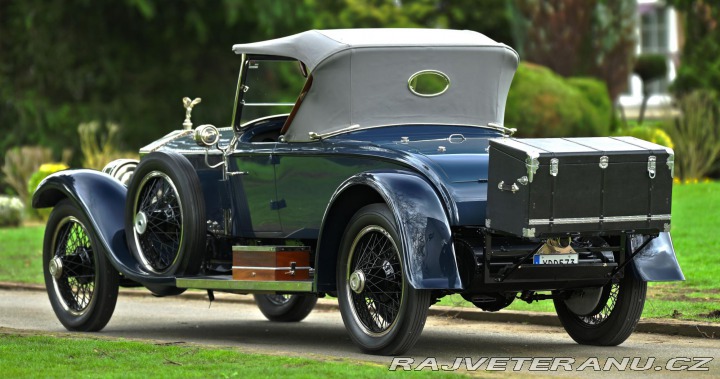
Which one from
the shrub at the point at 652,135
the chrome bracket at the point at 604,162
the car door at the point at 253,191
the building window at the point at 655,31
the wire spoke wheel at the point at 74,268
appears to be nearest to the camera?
the chrome bracket at the point at 604,162

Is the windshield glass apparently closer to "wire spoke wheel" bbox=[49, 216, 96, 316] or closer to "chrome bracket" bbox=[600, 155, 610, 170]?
"wire spoke wheel" bbox=[49, 216, 96, 316]

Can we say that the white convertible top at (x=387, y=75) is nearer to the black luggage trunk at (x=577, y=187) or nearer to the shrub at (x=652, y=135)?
the black luggage trunk at (x=577, y=187)

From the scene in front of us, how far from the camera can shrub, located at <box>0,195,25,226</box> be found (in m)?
22.8

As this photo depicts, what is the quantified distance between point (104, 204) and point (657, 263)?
14.9 ft

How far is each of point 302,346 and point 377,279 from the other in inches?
50.3

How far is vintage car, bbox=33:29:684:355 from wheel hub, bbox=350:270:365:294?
0.01 meters

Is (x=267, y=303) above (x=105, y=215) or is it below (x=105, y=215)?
below

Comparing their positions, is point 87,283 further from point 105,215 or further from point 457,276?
point 457,276

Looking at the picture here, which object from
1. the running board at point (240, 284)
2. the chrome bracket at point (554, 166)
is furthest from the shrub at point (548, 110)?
the chrome bracket at point (554, 166)

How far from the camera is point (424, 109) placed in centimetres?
1048

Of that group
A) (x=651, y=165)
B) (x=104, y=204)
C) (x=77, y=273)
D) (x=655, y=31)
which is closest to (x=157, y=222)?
(x=104, y=204)

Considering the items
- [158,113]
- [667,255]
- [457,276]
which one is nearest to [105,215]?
[457,276]

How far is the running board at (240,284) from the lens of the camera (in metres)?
9.80

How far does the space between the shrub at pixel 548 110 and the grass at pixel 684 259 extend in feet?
11.7
